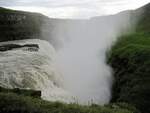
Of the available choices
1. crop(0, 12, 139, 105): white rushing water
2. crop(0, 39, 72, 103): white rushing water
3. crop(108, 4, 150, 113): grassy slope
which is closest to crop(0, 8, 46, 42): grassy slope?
crop(0, 12, 139, 105): white rushing water

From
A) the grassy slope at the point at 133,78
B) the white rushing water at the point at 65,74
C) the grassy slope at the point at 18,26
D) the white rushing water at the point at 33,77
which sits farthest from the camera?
the grassy slope at the point at 18,26

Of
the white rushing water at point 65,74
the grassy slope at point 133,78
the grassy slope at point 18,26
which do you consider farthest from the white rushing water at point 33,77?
the grassy slope at point 18,26

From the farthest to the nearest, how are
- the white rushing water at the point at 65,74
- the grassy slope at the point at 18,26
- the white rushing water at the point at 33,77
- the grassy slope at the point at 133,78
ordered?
1. the grassy slope at the point at 18,26
2. the white rushing water at the point at 65,74
3. the white rushing water at the point at 33,77
4. the grassy slope at the point at 133,78

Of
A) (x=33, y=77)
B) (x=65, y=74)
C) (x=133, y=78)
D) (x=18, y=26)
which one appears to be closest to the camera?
(x=133, y=78)

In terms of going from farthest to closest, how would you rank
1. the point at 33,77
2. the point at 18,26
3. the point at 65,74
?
1. the point at 18,26
2. the point at 65,74
3. the point at 33,77

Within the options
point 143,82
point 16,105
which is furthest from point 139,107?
point 16,105

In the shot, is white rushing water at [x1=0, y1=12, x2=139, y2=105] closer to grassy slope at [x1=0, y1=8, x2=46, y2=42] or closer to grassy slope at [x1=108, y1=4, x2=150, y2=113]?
grassy slope at [x1=108, y1=4, x2=150, y2=113]

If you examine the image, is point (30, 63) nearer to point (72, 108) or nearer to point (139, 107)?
point (139, 107)

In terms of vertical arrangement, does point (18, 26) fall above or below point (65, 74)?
above

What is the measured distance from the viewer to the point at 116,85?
34.4 metres

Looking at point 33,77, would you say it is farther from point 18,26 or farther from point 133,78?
point 18,26

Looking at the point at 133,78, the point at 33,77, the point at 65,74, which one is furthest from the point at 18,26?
the point at 133,78

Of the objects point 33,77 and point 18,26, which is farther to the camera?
Answer: point 18,26

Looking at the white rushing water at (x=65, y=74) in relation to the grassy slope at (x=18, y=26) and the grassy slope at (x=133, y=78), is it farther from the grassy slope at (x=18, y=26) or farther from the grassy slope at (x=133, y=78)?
the grassy slope at (x=18, y=26)
